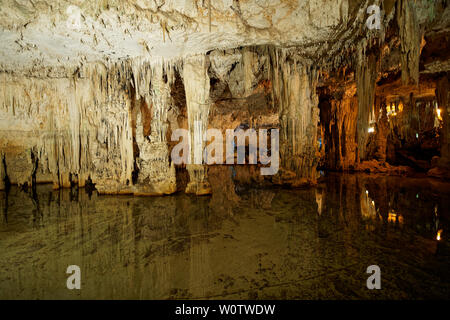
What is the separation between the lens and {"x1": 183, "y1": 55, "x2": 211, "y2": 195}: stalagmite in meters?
5.93

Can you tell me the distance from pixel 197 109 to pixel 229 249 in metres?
4.17

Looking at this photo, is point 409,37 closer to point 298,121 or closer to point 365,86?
point 365,86

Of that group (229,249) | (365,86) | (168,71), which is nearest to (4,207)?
(168,71)

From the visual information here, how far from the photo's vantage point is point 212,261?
2.53 meters

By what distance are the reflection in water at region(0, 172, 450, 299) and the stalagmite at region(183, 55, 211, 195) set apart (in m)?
1.13

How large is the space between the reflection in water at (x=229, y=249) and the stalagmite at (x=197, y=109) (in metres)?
1.13

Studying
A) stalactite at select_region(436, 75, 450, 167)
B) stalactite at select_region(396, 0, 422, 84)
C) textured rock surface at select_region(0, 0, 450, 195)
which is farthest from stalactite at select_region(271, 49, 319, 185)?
stalactite at select_region(436, 75, 450, 167)

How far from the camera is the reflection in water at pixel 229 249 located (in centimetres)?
203

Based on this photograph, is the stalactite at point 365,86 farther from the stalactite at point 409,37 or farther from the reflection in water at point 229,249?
the reflection in water at point 229,249

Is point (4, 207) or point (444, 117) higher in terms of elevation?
point (444, 117)

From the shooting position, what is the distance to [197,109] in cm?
608

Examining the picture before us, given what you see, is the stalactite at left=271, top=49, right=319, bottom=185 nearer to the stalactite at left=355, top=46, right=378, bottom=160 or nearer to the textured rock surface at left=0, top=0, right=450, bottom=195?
the textured rock surface at left=0, top=0, right=450, bottom=195
